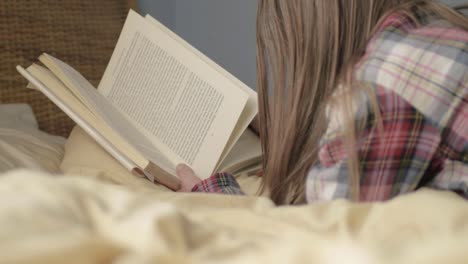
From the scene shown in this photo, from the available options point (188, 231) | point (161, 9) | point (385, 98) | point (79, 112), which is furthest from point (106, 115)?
point (161, 9)

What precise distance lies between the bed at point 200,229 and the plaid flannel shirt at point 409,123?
0.08m

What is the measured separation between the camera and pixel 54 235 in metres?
0.37

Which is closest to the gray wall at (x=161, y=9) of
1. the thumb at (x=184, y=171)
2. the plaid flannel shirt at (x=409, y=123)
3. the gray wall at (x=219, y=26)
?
the gray wall at (x=219, y=26)

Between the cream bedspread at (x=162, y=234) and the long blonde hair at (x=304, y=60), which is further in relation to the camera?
the long blonde hair at (x=304, y=60)

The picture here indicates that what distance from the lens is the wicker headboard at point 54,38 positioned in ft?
4.11

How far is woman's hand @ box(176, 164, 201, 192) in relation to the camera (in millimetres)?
877

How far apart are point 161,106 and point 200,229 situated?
0.57 metres

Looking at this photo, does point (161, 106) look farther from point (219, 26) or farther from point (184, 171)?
point (219, 26)

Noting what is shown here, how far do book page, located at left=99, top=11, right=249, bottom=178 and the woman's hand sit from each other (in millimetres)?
19

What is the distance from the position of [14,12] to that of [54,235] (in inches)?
39.8

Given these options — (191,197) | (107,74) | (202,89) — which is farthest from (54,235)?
(107,74)

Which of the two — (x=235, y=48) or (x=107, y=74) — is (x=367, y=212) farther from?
(x=235, y=48)

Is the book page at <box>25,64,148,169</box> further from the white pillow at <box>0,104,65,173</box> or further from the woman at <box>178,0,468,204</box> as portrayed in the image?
the woman at <box>178,0,468,204</box>

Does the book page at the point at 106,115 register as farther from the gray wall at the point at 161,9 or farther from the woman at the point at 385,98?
the gray wall at the point at 161,9
